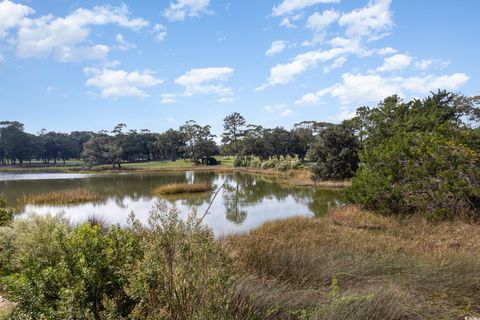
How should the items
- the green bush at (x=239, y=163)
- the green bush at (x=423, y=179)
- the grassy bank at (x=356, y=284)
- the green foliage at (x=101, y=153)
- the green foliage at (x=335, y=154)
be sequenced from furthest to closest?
the green foliage at (x=101, y=153) < the green bush at (x=239, y=163) < the green foliage at (x=335, y=154) < the green bush at (x=423, y=179) < the grassy bank at (x=356, y=284)

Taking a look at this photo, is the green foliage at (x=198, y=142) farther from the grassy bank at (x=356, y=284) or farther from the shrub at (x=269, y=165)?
the grassy bank at (x=356, y=284)

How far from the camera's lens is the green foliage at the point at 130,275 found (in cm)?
252

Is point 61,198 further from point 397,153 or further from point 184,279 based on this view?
point 184,279

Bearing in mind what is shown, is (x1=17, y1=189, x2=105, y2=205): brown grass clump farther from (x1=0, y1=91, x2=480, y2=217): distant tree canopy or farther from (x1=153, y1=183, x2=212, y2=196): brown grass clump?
(x1=0, y1=91, x2=480, y2=217): distant tree canopy

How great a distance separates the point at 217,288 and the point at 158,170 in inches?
2219

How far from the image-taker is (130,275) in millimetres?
2684

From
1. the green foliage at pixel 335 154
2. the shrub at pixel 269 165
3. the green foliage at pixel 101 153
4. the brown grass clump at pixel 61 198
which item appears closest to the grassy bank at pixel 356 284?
the brown grass clump at pixel 61 198

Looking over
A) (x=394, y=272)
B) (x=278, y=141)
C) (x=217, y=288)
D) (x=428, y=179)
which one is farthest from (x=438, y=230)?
(x=278, y=141)

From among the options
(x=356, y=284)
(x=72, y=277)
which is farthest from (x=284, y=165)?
(x=72, y=277)

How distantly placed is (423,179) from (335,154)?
1832cm

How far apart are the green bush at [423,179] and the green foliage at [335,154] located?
50.1 feet

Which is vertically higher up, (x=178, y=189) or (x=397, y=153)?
(x=397, y=153)

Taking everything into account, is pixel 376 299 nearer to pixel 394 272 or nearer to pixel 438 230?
pixel 394 272

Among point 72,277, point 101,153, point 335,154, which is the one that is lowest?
point 72,277
